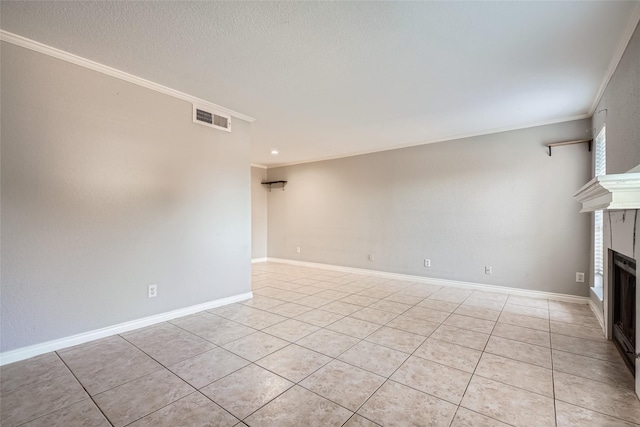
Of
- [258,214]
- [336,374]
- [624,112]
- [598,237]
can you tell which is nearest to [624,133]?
[624,112]

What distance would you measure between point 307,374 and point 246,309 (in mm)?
1693

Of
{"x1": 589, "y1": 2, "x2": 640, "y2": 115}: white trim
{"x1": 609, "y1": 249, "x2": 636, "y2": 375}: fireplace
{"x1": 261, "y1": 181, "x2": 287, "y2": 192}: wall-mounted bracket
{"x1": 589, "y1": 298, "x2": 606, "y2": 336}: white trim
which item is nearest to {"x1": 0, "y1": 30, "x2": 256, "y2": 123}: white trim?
{"x1": 261, "y1": 181, "x2": 287, "y2": 192}: wall-mounted bracket

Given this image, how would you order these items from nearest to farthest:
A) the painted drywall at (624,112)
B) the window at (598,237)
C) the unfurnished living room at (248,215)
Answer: the unfurnished living room at (248,215) < the painted drywall at (624,112) < the window at (598,237)

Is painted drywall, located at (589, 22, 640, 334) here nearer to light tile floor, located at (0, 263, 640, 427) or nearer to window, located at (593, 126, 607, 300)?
window, located at (593, 126, 607, 300)

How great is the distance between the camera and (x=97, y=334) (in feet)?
8.70

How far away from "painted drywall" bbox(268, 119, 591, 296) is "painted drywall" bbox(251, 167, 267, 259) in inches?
55.5

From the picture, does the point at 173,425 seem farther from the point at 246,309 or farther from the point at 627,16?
the point at 627,16

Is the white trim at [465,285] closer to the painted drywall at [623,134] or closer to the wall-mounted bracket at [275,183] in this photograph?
the painted drywall at [623,134]

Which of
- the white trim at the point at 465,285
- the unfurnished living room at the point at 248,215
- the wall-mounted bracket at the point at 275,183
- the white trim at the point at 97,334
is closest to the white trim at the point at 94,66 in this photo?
the unfurnished living room at the point at 248,215

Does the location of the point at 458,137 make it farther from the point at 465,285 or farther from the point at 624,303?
the point at 624,303

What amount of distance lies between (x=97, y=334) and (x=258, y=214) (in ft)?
16.2

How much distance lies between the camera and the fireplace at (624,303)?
7.09ft

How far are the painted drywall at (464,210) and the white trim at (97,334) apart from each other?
10.5 ft

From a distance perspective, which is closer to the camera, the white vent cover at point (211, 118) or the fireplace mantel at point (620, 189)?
the fireplace mantel at point (620, 189)
